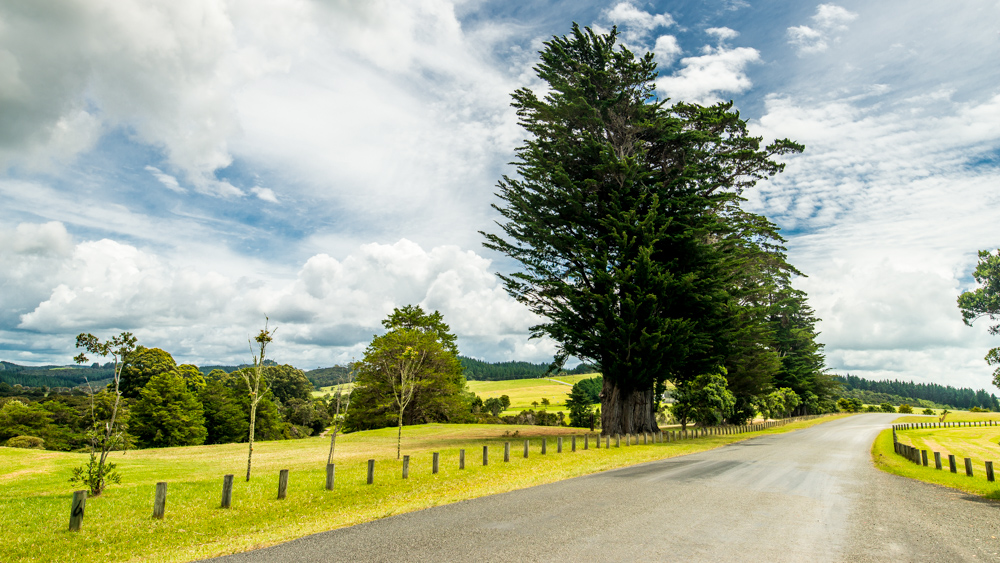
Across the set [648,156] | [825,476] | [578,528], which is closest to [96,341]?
[578,528]

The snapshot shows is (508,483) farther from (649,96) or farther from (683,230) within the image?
(649,96)

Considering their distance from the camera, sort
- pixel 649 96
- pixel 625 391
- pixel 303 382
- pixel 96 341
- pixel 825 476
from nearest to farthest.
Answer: pixel 96 341 → pixel 825 476 → pixel 625 391 → pixel 649 96 → pixel 303 382

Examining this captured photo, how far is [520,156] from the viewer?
29.0 metres

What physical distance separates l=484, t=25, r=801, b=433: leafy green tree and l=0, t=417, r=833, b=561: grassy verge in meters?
7.59

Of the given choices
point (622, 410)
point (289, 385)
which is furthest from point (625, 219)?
point (289, 385)

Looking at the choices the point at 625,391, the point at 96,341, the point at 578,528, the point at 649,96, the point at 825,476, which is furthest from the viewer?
the point at 649,96

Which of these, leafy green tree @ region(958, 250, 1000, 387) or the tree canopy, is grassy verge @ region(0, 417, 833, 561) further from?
leafy green tree @ region(958, 250, 1000, 387)

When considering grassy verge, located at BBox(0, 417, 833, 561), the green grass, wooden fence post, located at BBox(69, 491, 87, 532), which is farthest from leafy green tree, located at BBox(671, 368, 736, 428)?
the green grass

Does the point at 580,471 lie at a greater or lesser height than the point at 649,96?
lesser

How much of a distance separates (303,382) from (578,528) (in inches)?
3008

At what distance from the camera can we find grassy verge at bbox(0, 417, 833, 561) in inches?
277

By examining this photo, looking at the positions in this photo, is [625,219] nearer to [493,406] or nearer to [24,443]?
[24,443]

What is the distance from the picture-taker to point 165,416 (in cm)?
3972

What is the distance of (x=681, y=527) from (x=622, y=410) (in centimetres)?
2073
